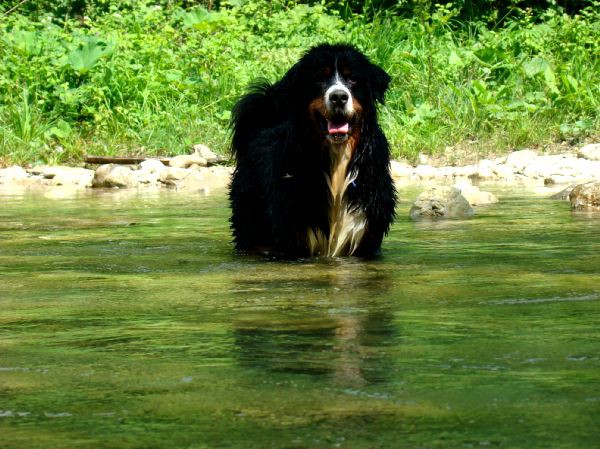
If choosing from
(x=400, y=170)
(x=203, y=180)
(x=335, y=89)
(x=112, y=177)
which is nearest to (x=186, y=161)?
(x=203, y=180)

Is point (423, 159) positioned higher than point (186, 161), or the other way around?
point (423, 159)

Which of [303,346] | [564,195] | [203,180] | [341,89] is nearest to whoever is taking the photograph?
[303,346]

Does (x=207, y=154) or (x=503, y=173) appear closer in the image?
(x=503, y=173)

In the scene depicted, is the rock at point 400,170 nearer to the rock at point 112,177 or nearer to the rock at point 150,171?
the rock at point 150,171

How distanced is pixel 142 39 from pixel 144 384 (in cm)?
1402

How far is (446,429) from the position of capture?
9.00 ft

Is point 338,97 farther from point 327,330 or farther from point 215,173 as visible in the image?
point 215,173

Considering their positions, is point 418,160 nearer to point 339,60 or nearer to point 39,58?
point 39,58

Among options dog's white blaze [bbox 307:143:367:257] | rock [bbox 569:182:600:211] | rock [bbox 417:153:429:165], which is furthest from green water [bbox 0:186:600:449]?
rock [bbox 417:153:429:165]

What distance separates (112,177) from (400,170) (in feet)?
10.0

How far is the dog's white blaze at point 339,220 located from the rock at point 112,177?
629cm

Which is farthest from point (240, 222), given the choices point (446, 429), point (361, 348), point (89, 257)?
point (446, 429)

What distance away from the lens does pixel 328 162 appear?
644 centimetres

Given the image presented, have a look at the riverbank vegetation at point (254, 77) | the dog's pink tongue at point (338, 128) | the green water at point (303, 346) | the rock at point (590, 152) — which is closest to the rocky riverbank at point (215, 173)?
the rock at point (590, 152)
